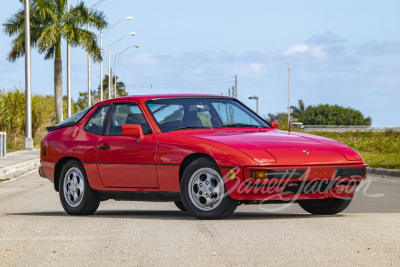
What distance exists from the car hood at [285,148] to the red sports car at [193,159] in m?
0.01

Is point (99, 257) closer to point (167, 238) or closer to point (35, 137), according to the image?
point (167, 238)

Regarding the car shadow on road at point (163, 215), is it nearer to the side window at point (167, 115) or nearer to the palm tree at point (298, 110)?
the side window at point (167, 115)

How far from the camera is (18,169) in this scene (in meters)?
23.3

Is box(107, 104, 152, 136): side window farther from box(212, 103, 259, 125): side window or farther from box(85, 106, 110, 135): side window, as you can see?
box(212, 103, 259, 125): side window

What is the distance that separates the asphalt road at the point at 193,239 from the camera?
6527 millimetres

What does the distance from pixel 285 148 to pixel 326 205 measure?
4.52 ft

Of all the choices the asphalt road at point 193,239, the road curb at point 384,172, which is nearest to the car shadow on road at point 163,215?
the asphalt road at point 193,239

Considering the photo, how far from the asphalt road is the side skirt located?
26 centimetres

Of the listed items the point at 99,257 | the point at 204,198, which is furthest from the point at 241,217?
the point at 99,257

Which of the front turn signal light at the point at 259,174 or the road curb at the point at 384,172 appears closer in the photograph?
the front turn signal light at the point at 259,174

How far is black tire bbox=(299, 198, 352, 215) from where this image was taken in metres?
9.91

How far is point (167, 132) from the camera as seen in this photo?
9.88m

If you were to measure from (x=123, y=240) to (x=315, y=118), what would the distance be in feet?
435

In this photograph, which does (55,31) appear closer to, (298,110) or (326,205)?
(326,205)
